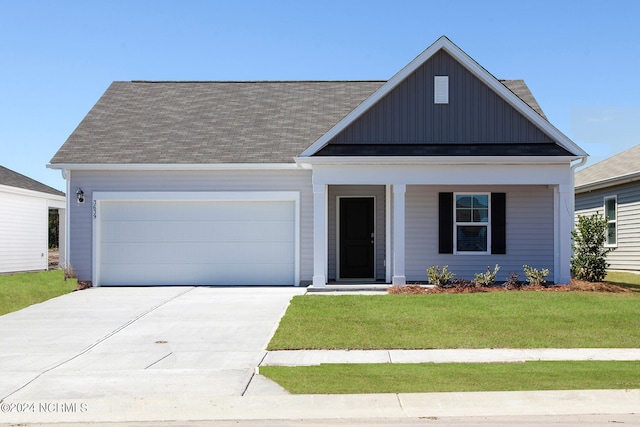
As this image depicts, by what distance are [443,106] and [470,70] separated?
3.58 ft

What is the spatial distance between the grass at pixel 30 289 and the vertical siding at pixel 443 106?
8487 mm

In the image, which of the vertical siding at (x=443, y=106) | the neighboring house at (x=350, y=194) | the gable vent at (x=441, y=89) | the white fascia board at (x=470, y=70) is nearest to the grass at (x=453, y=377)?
the neighboring house at (x=350, y=194)

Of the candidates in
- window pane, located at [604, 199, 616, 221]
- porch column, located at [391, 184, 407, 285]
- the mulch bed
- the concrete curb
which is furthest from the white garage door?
window pane, located at [604, 199, 616, 221]

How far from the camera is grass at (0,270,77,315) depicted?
16094 millimetres

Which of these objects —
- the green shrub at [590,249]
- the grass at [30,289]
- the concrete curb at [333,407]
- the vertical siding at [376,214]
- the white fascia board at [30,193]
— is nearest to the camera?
the concrete curb at [333,407]

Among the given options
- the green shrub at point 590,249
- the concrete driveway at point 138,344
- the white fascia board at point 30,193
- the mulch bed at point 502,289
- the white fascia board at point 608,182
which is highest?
the white fascia board at point 608,182

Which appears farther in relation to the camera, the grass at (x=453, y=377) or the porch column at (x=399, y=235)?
the porch column at (x=399, y=235)

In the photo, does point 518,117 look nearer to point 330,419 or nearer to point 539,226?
point 539,226

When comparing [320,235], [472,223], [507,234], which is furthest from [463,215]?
[320,235]

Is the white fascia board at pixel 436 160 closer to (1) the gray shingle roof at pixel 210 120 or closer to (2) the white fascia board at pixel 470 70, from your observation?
(2) the white fascia board at pixel 470 70

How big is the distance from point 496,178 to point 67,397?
12.0 m

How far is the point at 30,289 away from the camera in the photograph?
18.2m

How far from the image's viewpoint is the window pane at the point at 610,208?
24.2 meters

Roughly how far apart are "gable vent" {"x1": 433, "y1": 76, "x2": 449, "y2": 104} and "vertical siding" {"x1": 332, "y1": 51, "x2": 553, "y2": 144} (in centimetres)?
8
